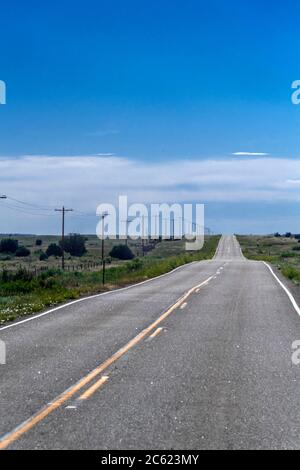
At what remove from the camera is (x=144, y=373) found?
35.2 ft

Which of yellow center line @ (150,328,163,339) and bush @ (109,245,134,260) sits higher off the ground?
bush @ (109,245,134,260)

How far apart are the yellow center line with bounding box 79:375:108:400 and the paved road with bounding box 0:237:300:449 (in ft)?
0.05

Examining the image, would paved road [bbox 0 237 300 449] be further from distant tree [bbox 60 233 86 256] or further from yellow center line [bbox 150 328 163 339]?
distant tree [bbox 60 233 86 256]

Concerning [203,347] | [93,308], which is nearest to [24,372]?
[203,347]

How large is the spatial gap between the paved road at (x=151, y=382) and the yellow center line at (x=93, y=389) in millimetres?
16

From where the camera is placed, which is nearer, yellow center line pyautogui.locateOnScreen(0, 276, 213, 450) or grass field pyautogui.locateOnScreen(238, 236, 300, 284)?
yellow center line pyautogui.locateOnScreen(0, 276, 213, 450)

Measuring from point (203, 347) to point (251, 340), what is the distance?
1.51 metres

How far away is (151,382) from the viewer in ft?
32.9

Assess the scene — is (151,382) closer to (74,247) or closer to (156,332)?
(156,332)

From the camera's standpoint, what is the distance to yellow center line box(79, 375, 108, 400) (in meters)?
9.08

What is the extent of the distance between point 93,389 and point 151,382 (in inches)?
37.8

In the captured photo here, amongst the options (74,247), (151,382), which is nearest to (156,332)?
(151,382)

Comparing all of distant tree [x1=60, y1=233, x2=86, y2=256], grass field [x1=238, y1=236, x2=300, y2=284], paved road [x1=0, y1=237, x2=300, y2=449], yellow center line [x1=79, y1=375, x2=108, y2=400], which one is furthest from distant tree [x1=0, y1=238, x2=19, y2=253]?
yellow center line [x1=79, y1=375, x2=108, y2=400]

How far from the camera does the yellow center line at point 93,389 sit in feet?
29.8
